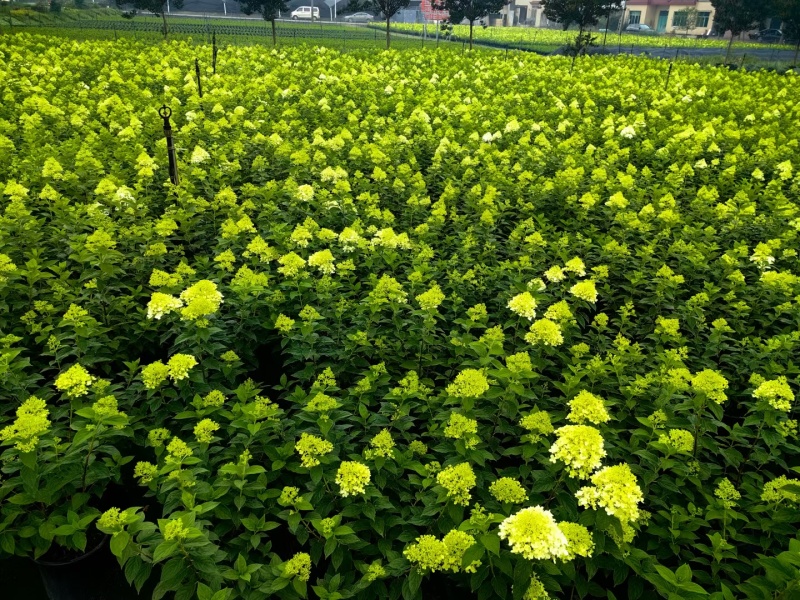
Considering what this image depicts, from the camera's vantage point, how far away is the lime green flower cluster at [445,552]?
2320 mm

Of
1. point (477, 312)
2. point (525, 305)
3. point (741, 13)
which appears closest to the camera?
point (525, 305)

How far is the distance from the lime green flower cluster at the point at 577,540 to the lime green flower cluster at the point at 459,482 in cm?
46

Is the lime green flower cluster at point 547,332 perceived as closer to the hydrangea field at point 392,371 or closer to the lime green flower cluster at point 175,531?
the hydrangea field at point 392,371

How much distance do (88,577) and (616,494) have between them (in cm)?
298

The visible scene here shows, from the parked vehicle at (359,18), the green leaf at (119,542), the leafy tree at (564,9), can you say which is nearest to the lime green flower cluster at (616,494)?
the green leaf at (119,542)

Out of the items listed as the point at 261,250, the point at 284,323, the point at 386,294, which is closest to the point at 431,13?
the point at 261,250

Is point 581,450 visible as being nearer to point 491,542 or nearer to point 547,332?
point 491,542

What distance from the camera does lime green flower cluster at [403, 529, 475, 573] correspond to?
232cm

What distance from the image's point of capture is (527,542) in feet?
7.06

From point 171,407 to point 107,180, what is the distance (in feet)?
10.4

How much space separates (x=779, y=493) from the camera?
112 inches

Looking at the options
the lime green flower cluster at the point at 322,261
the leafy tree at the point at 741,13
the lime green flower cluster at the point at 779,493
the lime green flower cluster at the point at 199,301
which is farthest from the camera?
the leafy tree at the point at 741,13

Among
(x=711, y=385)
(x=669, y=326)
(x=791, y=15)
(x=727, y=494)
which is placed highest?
(x=791, y=15)

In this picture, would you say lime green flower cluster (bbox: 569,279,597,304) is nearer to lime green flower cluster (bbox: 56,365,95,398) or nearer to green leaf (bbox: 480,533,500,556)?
green leaf (bbox: 480,533,500,556)
